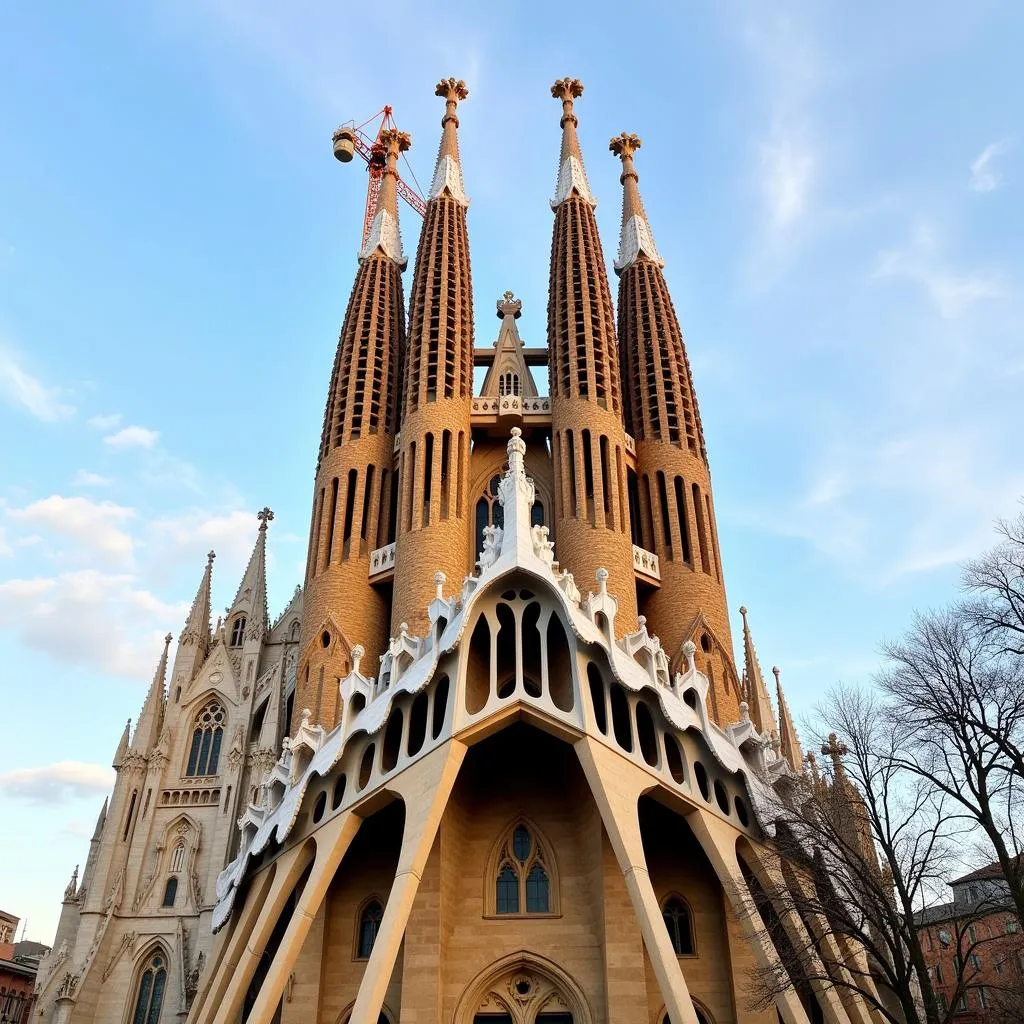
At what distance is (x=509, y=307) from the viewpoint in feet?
126

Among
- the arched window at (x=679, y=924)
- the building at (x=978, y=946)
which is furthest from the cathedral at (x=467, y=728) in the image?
the building at (x=978, y=946)

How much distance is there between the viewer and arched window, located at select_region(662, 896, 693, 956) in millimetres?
21906

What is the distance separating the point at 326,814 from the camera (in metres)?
21.2

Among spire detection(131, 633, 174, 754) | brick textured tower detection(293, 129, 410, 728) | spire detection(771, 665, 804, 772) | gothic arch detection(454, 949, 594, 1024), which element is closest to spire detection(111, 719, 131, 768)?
spire detection(131, 633, 174, 754)

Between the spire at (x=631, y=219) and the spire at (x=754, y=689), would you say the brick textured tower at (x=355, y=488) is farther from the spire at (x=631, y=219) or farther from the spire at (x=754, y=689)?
the spire at (x=754, y=689)

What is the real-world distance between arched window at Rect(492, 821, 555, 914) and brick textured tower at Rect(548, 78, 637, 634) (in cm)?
570

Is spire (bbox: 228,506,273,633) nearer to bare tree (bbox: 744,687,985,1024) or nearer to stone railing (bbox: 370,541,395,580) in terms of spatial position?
stone railing (bbox: 370,541,395,580)

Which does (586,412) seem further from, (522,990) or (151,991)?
(151,991)

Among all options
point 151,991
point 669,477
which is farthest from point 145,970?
point 669,477

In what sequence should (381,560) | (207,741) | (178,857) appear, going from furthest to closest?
(207,741) → (178,857) → (381,560)

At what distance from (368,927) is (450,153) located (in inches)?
1070

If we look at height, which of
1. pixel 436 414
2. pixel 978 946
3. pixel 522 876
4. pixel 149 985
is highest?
pixel 436 414

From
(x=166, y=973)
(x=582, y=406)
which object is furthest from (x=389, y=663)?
(x=166, y=973)

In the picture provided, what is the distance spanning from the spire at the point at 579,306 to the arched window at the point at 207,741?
1543 centimetres
